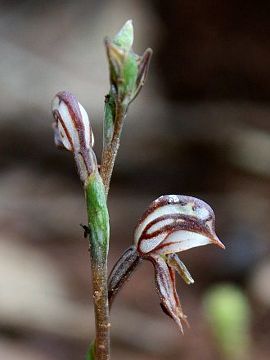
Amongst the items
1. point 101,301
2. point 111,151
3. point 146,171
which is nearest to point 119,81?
point 111,151

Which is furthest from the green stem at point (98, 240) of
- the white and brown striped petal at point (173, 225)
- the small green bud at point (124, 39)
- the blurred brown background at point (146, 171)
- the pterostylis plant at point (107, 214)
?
the blurred brown background at point (146, 171)

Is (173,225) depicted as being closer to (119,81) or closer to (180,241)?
(180,241)

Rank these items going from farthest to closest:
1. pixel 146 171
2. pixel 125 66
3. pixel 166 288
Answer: pixel 146 171 → pixel 166 288 → pixel 125 66

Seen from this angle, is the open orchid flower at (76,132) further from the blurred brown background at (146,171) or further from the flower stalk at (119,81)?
the blurred brown background at (146,171)

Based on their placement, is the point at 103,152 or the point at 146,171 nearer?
the point at 103,152

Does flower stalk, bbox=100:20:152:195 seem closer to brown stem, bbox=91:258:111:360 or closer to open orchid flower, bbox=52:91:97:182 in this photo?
open orchid flower, bbox=52:91:97:182

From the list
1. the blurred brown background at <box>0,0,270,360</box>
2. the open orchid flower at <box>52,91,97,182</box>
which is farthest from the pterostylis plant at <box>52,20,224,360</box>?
the blurred brown background at <box>0,0,270,360</box>
